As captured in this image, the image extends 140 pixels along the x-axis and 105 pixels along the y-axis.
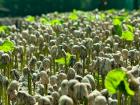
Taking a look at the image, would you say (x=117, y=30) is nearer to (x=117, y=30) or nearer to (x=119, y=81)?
(x=117, y=30)

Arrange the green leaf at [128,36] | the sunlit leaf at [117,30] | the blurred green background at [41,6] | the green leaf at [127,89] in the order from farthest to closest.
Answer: the blurred green background at [41,6]
the sunlit leaf at [117,30]
the green leaf at [128,36]
the green leaf at [127,89]

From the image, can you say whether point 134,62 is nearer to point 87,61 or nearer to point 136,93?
point 87,61

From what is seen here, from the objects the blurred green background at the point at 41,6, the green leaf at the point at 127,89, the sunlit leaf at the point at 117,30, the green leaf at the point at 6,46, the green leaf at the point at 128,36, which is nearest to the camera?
the green leaf at the point at 127,89

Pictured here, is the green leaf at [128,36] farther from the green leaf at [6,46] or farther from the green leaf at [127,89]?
the green leaf at [127,89]

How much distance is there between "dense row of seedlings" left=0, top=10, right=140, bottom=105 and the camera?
2271mm

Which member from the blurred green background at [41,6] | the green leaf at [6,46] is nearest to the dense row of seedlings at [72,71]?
the green leaf at [6,46]

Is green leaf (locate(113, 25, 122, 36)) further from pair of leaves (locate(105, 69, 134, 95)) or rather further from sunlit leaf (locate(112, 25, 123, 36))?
pair of leaves (locate(105, 69, 134, 95))

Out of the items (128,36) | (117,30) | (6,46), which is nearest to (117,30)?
(117,30)

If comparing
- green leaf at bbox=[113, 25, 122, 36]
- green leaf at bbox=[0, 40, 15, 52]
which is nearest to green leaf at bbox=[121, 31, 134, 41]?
green leaf at bbox=[113, 25, 122, 36]

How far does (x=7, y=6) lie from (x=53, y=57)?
28458 mm

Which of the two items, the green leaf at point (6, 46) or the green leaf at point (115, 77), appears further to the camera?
the green leaf at point (6, 46)

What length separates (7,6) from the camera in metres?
32.0

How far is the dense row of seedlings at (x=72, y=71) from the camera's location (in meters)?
2.27

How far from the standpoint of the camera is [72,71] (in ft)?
9.28
